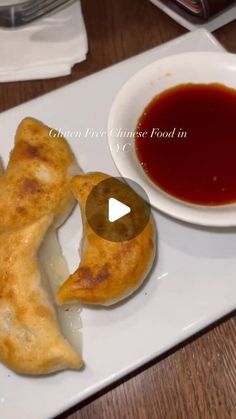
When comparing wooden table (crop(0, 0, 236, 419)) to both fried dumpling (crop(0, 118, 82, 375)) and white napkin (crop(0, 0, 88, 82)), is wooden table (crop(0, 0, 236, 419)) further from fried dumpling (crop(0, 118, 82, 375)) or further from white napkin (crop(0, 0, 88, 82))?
white napkin (crop(0, 0, 88, 82))

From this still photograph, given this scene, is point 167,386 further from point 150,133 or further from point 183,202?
point 150,133

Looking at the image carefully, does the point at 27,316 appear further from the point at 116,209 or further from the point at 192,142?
the point at 192,142

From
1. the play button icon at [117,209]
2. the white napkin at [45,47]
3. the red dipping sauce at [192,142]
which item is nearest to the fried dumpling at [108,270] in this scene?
the play button icon at [117,209]

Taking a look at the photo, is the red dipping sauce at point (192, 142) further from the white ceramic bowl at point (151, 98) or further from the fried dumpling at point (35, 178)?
the fried dumpling at point (35, 178)

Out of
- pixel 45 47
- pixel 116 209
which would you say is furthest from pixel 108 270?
pixel 45 47

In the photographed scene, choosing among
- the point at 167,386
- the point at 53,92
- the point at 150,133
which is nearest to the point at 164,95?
the point at 150,133

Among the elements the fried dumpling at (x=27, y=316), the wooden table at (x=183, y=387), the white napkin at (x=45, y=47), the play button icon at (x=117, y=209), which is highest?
the white napkin at (x=45, y=47)
